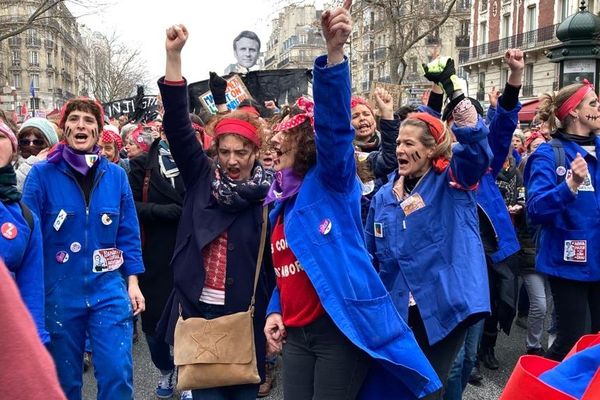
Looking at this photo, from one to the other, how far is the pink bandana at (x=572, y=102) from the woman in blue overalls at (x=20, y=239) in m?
3.33

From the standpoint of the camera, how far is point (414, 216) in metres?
3.33

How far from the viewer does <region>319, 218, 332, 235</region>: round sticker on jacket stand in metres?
2.74

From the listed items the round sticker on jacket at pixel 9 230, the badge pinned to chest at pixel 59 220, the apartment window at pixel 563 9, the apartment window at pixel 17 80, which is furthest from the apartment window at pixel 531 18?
the apartment window at pixel 17 80

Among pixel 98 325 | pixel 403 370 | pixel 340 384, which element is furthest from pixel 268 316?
pixel 98 325

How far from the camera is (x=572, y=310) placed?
13.7 ft

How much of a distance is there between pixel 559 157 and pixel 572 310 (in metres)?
1.00

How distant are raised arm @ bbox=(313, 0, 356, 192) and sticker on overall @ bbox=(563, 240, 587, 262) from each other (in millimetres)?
2208

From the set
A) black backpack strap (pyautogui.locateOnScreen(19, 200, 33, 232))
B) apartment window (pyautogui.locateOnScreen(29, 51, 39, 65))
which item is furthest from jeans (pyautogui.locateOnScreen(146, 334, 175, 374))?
apartment window (pyautogui.locateOnScreen(29, 51, 39, 65))

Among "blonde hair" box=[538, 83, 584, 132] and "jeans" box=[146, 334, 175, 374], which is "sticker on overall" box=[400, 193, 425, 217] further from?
"jeans" box=[146, 334, 175, 374]

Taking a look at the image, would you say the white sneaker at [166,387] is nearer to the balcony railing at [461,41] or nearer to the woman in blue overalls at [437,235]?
the woman in blue overalls at [437,235]

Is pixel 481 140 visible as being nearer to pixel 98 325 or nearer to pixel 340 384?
pixel 340 384

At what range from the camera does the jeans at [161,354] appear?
16.5 ft

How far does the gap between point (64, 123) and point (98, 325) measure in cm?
124

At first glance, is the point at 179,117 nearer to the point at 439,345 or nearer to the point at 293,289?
the point at 293,289
